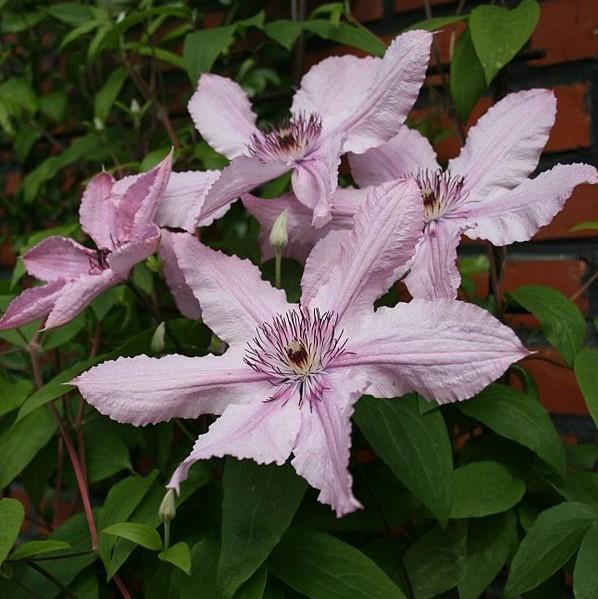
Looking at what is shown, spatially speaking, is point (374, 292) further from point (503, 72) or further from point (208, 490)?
point (503, 72)

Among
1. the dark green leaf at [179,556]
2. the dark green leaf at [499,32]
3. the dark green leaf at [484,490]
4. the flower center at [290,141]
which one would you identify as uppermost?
the dark green leaf at [499,32]

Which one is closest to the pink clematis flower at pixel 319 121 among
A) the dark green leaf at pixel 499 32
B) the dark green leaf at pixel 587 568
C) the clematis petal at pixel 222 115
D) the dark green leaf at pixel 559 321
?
the clematis petal at pixel 222 115

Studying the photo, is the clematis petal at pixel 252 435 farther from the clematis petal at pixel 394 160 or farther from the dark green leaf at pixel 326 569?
the clematis petal at pixel 394 160

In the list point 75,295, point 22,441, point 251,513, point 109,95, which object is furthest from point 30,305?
point 109,95

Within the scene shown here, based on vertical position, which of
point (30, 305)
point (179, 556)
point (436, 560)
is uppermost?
point (30, 305)

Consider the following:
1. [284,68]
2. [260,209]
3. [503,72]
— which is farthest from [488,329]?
[284,68]

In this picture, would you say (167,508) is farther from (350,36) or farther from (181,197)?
(350,36)
